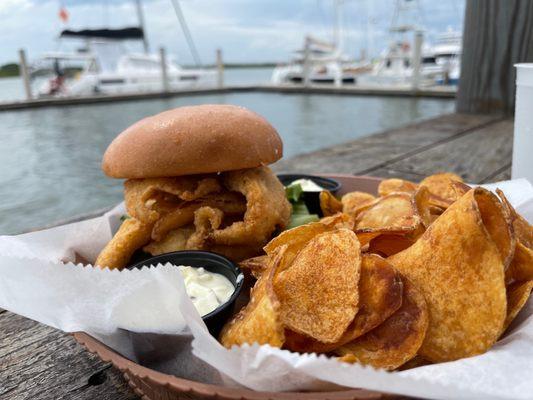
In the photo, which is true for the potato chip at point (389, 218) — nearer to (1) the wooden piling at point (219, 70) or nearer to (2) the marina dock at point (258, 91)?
(2) the marina dock at point (258, 91)

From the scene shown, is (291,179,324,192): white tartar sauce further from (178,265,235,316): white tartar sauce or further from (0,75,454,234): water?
(0,75,454,234): water

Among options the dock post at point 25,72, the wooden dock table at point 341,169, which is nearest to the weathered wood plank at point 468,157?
the wooden dock table at point 341,169

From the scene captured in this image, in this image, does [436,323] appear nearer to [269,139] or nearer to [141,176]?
[269,139]

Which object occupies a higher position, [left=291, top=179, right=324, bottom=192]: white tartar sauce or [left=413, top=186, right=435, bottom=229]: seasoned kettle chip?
[left=413, top=186, right=435, bottom=229]: seasoned kettle chip

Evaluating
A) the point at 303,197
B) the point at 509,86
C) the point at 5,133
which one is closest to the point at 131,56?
the point at 5,133

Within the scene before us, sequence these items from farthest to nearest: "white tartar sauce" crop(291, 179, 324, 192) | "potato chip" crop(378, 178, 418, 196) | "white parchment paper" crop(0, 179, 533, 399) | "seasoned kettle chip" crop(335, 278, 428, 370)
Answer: "white tartar sauce" crop(291, 179, 324, 192)
"potato chip" crop(378, 178, 418, 196)
"seasoned kettle chip" crop(335, 278, 428, 370)
"white parchment paper" crop(0, 179, 533, 399)

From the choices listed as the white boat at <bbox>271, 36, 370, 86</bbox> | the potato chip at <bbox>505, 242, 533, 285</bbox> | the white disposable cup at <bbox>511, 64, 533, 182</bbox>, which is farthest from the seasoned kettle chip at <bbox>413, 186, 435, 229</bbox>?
the white boat at <bbox>271, 36, 370, 86</bbox>

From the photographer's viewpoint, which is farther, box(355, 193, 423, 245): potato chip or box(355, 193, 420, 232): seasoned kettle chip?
box(355, 193, 420, 232): seasoned kettle chip

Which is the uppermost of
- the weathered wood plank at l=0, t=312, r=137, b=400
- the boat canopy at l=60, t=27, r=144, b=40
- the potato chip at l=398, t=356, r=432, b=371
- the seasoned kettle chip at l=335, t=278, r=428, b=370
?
the boat canopy at l=60, t=27, r=144, b=40
